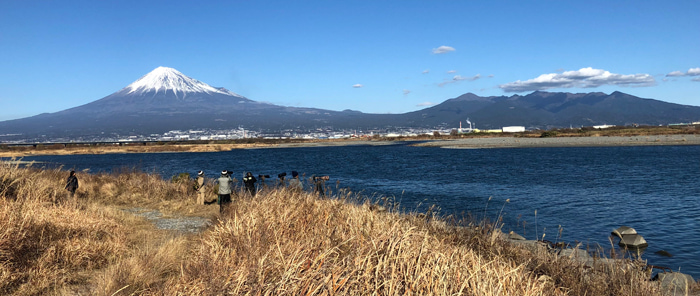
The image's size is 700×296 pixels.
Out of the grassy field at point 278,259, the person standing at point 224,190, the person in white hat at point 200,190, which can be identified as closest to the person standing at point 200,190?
the person in white hat at point 200,190

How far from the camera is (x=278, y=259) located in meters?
5.63

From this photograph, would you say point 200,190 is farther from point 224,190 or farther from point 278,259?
point 278,259

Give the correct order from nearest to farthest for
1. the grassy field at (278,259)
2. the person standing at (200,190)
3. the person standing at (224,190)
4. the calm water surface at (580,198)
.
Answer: the grassy field at (278,259) → the person standing at (224,190) → the calm water surface at (580,198) → the person standing at (200,190)

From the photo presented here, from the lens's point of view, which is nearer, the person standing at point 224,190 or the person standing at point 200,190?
the person standing at point 224,190

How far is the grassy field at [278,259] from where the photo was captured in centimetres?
504

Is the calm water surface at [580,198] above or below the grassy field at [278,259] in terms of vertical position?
below

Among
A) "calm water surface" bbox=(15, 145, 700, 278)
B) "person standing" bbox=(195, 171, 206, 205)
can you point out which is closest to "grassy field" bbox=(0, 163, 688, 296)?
"calm water surface" bbox=(15, 145, 700, 278)

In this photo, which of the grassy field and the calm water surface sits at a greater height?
the grassy field

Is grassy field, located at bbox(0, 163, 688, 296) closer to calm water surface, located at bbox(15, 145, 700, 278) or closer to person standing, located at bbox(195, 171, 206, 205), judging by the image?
calm water surface, located at bbox(15, 145, 700, 278)

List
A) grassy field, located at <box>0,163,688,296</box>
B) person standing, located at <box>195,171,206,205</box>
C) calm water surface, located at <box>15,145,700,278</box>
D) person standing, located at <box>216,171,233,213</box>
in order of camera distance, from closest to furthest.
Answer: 1. grassy field, located at <box>0,163,688,296</box>
2. person standing, located at <box>216,171,233,213</box>
3. calm water surface, located at <box>15,145,700,278</box>
4. person standing, located at <box>195,171,206,205</box>

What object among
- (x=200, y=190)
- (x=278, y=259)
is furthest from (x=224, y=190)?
(x=278, y=259)

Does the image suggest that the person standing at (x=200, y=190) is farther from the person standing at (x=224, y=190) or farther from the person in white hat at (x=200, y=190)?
the person standing at (x=224, y=190)

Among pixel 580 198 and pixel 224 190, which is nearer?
pixel 224 190

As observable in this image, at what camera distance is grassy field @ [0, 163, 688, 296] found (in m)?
5.04
